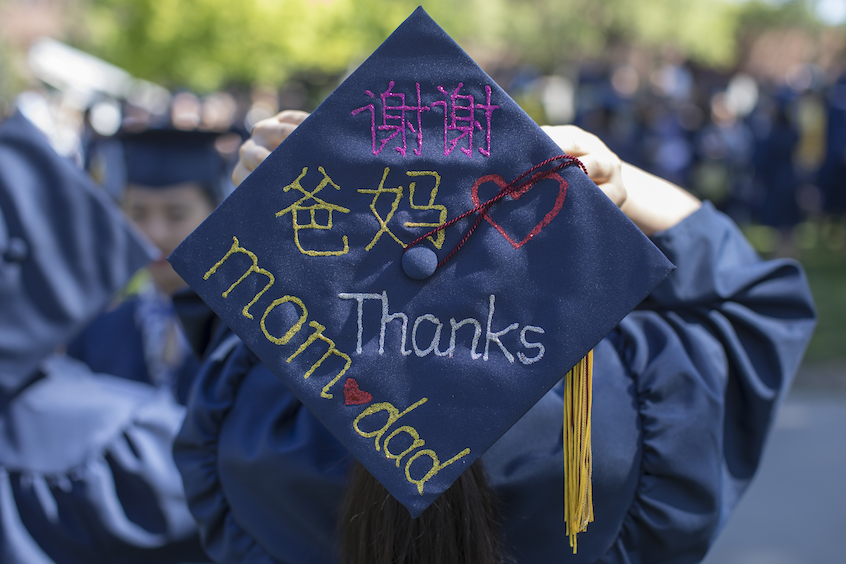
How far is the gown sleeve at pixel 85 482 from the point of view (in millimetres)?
1587

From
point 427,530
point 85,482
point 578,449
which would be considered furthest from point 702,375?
point 85,482

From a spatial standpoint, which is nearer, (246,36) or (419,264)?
(419,264)

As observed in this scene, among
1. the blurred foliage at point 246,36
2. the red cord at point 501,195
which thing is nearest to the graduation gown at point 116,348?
the red cord at point 501,195

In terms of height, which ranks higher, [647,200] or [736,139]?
[647,200]

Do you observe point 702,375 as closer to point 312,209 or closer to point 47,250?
point 312,209

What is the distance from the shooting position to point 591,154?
3.59ft

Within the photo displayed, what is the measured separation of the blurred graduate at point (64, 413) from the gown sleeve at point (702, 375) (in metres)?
1.01

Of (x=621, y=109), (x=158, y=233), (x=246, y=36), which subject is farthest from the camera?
(x=246, y=36)

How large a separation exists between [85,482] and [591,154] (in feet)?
4.09

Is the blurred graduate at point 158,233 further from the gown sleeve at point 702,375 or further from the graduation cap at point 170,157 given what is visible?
the gown sleeve at point 702,375

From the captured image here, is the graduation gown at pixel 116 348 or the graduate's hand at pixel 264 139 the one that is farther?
the graduation gown at pixel 116 348

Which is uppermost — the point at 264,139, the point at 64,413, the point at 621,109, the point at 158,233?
the point at 264,139

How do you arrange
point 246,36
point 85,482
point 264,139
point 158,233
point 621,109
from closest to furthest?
1. point 264,139
2. point 85,482
3. point 158,233
4. point 621,109
5. point 246,36

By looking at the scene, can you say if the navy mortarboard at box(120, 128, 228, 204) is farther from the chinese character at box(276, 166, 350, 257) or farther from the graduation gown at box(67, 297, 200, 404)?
the chinese character at box(276, 166, 350, 257)
